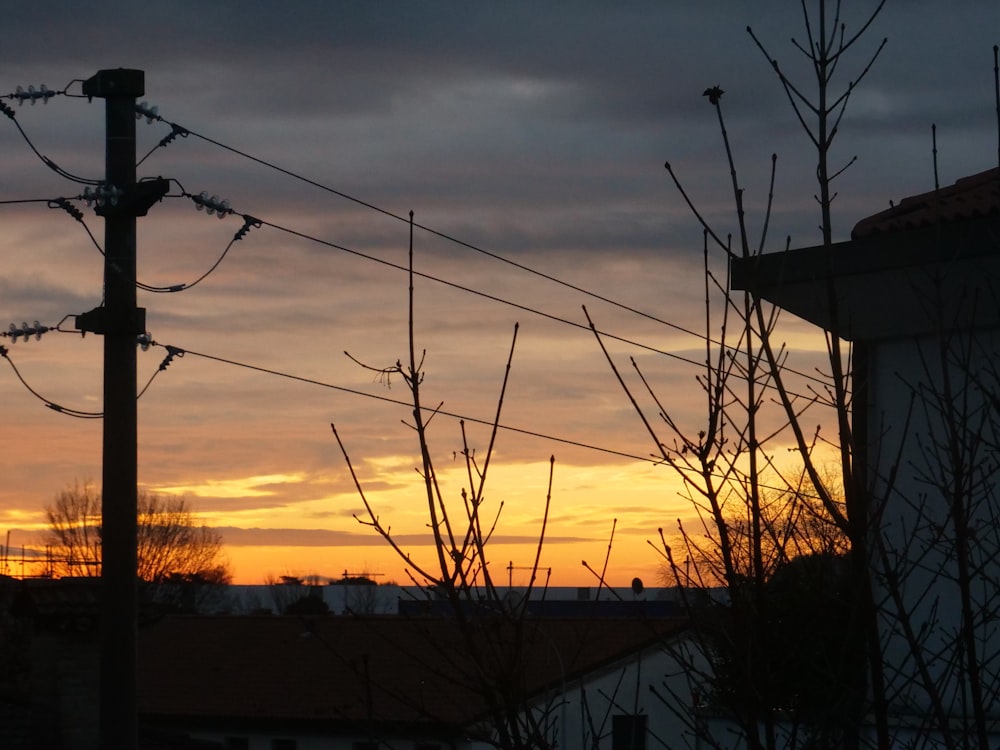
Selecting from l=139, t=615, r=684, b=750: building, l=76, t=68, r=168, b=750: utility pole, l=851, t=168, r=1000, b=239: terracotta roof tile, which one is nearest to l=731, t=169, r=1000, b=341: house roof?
l=851, t=168, r=1000, b=239: terracotta roof tile

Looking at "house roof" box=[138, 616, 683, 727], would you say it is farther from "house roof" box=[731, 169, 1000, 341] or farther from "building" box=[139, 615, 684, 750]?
"house roof" box=[731, 169, 1000, 341]

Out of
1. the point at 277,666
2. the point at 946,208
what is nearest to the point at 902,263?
the point at 946,208

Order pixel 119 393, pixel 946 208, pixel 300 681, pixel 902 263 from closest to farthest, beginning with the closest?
pixel 902 263 < pixel 946 208 < pixel 119 393 < pixel 300 681

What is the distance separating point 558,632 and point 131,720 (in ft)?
71.1

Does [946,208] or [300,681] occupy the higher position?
[946,208]

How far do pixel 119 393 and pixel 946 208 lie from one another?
622cm

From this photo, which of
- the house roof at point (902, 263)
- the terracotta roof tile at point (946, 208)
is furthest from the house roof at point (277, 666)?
the terracotta roof tile at point (946, 208)

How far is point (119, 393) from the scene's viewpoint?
9836mm

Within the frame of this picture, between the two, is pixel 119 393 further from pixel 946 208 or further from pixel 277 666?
pixel 277 666

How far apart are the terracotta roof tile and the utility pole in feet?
18.0

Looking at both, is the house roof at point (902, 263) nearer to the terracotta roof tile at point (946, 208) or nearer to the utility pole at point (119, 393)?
the terracotta roof tile at point (946, 208)

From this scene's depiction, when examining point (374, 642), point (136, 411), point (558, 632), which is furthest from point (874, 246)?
point (374, 642)

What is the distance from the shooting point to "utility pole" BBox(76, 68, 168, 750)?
31.3ft

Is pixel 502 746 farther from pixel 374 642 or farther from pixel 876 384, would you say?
pixel 374 642
